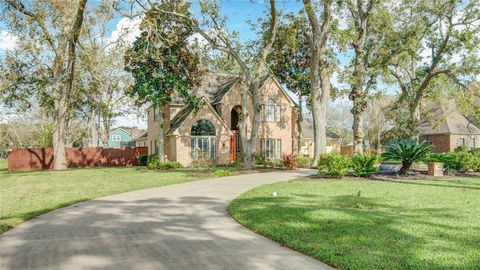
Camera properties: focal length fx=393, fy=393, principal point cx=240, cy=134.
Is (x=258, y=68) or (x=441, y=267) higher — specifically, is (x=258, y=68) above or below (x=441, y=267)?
above

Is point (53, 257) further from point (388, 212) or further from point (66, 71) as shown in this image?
point (66, 71)

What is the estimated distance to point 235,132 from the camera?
A: 3531 centimetres

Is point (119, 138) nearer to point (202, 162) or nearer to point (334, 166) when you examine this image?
point (202, 162)

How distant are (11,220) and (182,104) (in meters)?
26.0

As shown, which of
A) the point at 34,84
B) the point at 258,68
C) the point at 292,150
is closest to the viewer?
the point at 258,68

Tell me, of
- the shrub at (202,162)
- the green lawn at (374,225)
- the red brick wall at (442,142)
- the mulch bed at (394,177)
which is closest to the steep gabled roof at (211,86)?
the shrub at (202,162)

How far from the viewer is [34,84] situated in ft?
108

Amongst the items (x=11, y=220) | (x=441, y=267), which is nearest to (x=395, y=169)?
(x=441, y=267)

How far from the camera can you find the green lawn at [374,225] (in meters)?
5.58

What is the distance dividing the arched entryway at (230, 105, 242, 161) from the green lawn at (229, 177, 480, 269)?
20.9 metres

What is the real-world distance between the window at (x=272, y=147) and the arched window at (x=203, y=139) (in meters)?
5.09

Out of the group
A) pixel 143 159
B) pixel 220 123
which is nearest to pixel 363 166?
pixel 220 123

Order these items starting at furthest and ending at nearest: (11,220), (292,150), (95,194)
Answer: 1. (292,150)
2. (95,194)
3. (11,220)

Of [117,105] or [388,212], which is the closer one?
[388,212]
